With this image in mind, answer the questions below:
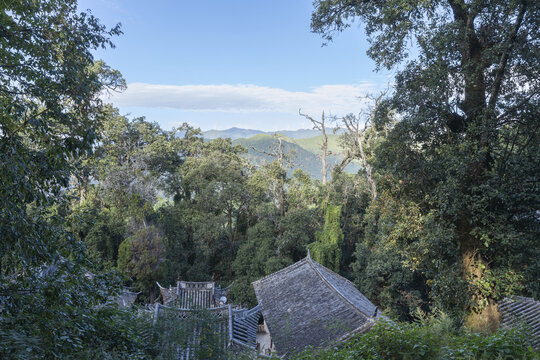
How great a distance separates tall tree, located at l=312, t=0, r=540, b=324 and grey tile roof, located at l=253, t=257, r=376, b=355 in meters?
3.72

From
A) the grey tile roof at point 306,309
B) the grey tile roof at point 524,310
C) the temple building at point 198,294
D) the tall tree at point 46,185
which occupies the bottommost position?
the temple building at point 198,294

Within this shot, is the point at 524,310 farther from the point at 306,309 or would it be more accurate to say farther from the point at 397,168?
the point at 397,168

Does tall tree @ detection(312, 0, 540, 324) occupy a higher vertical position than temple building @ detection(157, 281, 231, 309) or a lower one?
higher

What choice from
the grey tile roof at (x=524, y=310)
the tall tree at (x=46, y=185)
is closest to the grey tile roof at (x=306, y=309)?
the grey tile roof at (x=524, y=310)

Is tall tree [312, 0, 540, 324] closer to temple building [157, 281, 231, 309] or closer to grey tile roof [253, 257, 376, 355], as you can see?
grey tile roof [253, 257, 376, 355]

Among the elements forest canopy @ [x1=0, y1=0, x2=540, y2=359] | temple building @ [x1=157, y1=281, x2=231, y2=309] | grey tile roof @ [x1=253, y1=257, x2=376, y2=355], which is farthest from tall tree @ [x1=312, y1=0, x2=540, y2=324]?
temple building @ [x1=157, y1=281, x2=231, y2=309]

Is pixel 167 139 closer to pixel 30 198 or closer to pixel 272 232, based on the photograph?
pixel 272 232

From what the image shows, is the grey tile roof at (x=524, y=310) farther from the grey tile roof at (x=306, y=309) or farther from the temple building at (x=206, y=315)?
the temple building at (x=206, y=315)

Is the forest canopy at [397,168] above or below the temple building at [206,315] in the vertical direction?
above

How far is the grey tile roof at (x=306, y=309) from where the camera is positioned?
1166 centimetres

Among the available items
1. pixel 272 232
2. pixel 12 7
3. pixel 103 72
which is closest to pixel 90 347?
pixel 12 7

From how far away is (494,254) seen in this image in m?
8.99

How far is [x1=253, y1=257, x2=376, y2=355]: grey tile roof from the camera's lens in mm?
11664

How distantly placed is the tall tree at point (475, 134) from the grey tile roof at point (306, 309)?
3718mm
